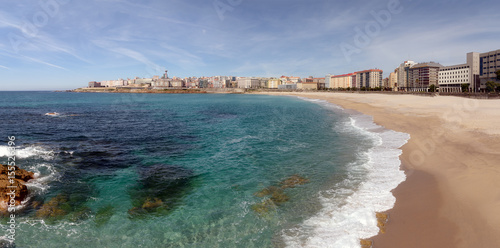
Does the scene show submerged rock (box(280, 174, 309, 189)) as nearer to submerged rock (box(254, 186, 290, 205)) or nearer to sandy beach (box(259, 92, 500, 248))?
submerged rock (box(254, 186, 290, 205))

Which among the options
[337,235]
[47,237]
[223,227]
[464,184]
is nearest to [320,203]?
[337,235]

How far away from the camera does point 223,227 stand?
8.68 m

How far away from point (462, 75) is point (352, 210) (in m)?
139

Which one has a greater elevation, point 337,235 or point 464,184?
point 464,184

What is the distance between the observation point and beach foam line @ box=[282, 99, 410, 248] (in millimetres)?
7758

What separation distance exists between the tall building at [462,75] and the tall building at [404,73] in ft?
166

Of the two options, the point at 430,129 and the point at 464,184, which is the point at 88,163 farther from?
the point at 430,129

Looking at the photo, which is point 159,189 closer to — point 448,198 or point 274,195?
point 274,195

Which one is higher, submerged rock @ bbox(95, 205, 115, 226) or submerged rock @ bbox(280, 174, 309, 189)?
submerged rock @ bbox(280, 174, 309, 189)

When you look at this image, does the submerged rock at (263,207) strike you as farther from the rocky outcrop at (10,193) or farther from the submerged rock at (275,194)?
the rocky outcrop at (10,193)

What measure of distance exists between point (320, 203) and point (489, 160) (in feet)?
31.8

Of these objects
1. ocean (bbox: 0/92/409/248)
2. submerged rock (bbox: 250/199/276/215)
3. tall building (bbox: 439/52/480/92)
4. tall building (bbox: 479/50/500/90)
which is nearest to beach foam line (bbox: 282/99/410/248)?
ocean (bbox: 0/92/409/248)

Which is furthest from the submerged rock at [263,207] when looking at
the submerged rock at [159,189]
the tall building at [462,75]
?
the tall building at [462,75]

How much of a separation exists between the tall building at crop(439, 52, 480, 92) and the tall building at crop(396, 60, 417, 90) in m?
50.6
